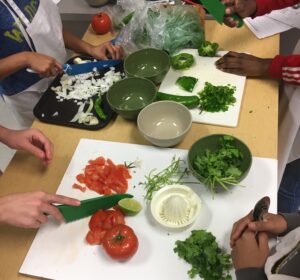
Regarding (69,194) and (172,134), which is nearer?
(69,194)

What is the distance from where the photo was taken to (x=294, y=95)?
3.97 ft

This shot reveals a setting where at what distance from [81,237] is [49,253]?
0.28ft

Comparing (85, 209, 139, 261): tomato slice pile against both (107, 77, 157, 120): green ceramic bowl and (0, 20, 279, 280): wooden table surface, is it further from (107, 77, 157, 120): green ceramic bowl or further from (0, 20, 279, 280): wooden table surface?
(107, 77, 157, 120): green ceramic bowl

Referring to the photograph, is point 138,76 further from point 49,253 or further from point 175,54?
point 49,253

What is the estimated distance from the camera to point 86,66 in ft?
4.25

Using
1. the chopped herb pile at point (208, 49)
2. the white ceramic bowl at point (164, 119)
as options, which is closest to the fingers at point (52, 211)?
the white ceramic bowl at point (164, 119)

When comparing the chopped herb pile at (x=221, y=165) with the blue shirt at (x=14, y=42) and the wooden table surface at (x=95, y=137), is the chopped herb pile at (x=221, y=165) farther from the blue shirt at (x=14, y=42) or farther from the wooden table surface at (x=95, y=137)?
the blue shirt at (x=14, y=42)

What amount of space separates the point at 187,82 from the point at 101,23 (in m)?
0.60

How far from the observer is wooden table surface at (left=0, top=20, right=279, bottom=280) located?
0.91m

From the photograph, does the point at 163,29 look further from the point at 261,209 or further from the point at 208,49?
the point at 261,209

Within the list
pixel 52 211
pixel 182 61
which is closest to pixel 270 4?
pixel 182 61

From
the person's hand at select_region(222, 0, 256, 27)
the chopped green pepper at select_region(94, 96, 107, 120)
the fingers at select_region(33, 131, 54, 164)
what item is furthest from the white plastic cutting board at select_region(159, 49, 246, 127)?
the fingers at select_region(33, 131, 54, 164)

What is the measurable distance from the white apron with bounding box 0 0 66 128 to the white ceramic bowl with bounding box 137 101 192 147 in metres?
0.57

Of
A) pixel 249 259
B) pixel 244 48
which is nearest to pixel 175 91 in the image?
pixel 244 48
